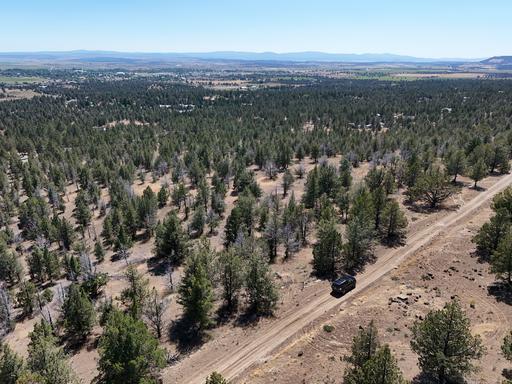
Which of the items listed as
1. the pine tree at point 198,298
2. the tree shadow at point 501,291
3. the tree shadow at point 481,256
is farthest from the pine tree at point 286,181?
the pine tree at point 198,298

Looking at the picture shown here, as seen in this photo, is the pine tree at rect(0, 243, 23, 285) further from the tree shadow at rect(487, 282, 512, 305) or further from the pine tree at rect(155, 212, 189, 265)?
the tree shadow at rect(487, 282, 512, 305)

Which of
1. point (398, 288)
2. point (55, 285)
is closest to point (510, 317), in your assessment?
point (398, 288)

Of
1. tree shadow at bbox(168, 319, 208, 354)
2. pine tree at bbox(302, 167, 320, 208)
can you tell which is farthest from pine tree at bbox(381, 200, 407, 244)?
tree shadow at bbox(168, 319, 208, 354)

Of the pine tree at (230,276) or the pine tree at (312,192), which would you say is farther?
the pine tree at (312,192)

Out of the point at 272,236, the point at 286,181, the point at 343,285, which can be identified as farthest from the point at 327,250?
the point at 286,181

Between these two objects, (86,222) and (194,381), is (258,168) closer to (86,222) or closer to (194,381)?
(86,222)

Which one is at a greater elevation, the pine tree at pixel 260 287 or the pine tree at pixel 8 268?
the pine tree at pixel 260 287

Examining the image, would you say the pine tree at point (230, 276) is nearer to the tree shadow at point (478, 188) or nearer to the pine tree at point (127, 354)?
the pine tree at point (127, 354)
